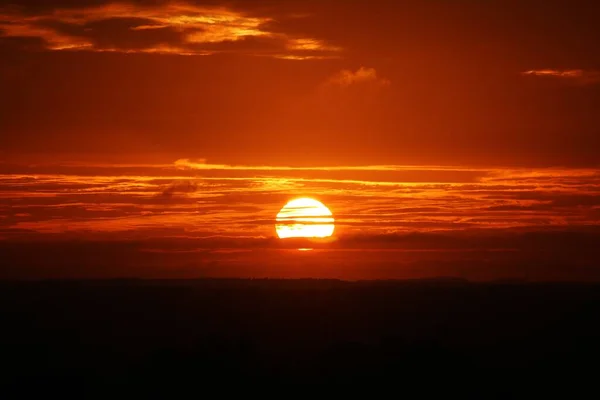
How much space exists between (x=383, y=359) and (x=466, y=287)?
76.5 meters

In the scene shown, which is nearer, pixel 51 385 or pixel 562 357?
pixel 51 385

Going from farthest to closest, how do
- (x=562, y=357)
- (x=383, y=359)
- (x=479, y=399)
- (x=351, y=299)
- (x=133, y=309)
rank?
(x=351, y=299) → (x=133, y=309) → (x=562, y=357) → (x=383, y=359) → (x=479, y=399)

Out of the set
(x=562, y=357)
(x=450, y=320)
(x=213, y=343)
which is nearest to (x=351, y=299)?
(x=450, y=320)

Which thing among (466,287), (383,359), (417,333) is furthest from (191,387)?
(466,287)

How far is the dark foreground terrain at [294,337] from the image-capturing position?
132 feet

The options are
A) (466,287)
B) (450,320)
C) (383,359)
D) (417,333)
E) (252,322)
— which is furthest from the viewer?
(466,287)

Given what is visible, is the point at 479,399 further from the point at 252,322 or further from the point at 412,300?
the point at 412,300

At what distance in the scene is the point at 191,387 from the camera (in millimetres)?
38406

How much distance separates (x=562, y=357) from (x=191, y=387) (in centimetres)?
2453

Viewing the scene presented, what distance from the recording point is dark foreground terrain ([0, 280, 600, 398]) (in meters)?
40.2

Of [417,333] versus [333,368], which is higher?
[417,333]

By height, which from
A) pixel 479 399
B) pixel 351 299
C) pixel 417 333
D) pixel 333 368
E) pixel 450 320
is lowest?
pixel 479 399

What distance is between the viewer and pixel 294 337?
64125mm

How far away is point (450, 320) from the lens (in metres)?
81.4
